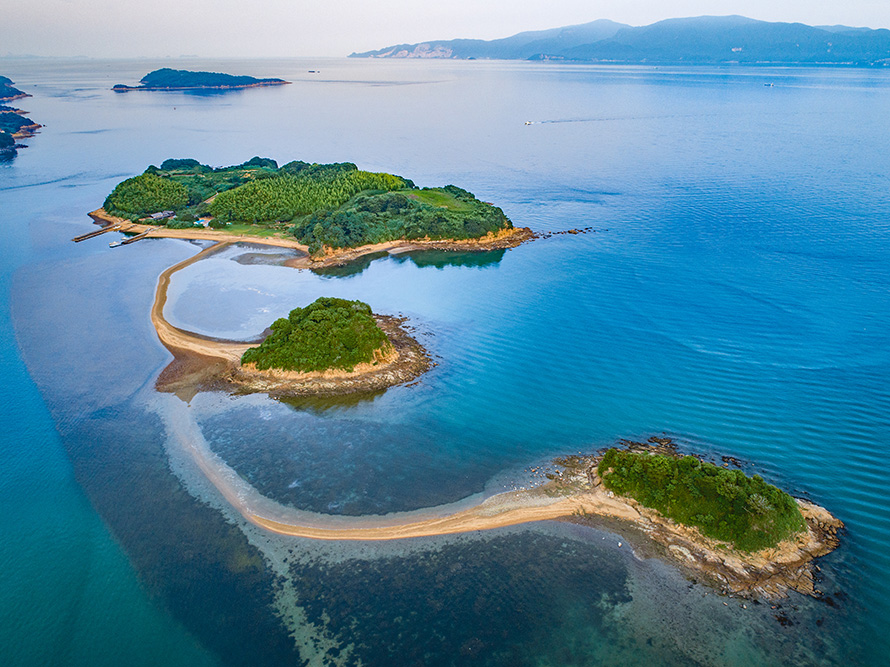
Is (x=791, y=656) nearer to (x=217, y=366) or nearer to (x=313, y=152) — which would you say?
(x=217, y=366)

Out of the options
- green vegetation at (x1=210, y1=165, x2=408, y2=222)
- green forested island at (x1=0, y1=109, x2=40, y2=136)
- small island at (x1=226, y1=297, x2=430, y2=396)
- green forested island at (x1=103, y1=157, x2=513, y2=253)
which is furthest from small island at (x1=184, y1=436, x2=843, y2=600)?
green forested island at (x1=0, y1=109, x2=40, y2=136)

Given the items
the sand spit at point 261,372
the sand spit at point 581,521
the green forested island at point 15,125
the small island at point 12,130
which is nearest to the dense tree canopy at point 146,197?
the sand spit at point 261,372

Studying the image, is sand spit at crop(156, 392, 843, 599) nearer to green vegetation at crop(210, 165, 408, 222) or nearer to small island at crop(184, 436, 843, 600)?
small island at crop(184, 436, 843, 600)

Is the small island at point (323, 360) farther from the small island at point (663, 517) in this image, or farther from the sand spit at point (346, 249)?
the sand spit at point (346, 249)

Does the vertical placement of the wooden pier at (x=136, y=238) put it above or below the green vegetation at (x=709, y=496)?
below

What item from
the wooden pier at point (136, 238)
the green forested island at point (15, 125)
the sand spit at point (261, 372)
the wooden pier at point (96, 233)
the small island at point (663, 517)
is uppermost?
the green forested island at point (15, 125)

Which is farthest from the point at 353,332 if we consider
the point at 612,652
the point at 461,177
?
the point at 461,177
